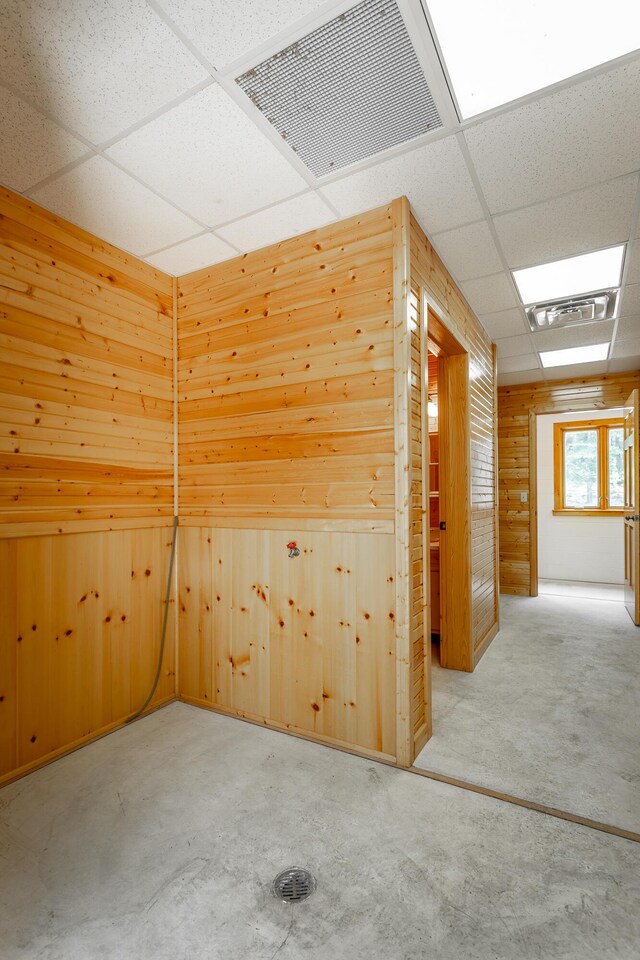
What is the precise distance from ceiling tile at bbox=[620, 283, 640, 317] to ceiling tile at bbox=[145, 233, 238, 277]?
114 inches

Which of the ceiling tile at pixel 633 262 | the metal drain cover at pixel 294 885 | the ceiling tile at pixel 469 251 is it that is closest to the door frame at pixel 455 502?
the ceiling tile at pixel 469 251

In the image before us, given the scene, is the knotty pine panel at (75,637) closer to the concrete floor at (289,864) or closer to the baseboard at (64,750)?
the baseboard at (64,750)

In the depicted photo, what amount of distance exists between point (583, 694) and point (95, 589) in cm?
322

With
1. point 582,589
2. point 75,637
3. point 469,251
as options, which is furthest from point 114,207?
point 582,589

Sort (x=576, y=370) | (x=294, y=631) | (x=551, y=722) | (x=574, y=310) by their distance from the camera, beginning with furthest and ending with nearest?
(x=576, y=370)
(x=574, y=310)
(x=551, y=722)
(x=294, y=631)

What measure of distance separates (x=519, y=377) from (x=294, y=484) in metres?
4.64

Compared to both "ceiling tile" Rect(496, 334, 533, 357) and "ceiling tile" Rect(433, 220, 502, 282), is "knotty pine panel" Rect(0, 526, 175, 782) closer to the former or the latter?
"ceiling tile" Rect(433, 220, 502, 282)

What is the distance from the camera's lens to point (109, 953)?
1423 mm

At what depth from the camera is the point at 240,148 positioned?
211 centimetres

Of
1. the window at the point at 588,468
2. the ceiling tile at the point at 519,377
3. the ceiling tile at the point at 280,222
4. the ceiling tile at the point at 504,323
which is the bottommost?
the window at the point at 588,468

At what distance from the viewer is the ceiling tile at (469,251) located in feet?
9.30

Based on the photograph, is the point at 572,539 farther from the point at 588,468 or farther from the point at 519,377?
the point at 519,377

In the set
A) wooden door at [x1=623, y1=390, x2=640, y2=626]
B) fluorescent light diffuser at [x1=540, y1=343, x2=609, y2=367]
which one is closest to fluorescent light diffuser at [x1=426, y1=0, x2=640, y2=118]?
fluorescent light diffuser at [x1=540, y1=343, x2=609, y2=367]

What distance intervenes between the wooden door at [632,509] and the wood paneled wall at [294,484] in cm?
381
